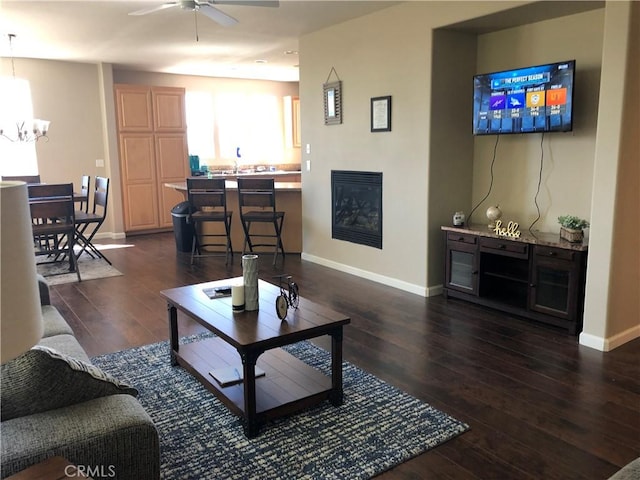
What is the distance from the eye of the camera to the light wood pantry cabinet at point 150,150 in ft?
25.4

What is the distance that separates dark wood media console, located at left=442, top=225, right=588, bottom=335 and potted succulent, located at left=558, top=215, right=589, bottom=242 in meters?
0.06

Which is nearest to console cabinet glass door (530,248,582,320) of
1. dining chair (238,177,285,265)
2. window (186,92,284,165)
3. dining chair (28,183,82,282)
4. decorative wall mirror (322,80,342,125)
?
decorative wall mirror (322,80,342,125)

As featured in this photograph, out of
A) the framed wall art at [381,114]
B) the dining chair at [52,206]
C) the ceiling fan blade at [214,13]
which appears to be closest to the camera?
the ceiling fan blade at [214,13]

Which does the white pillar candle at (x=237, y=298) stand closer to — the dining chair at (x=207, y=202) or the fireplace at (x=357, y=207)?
the fireplace at (x=357, y=207)

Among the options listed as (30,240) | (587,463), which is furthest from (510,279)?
(30,240)

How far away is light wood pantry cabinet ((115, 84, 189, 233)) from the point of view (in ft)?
25.4

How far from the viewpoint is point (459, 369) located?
10.2ft

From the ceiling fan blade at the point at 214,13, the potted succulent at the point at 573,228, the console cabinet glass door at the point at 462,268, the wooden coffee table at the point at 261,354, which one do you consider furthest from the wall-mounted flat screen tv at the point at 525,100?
the wooden coffee table at the point at 261,354

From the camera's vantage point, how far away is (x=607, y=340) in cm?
333

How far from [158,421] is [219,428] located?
314 millimetres

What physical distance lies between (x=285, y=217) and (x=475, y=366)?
374cm

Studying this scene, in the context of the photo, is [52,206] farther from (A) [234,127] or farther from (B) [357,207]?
(A) [234,127]

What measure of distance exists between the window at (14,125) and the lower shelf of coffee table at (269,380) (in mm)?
5377

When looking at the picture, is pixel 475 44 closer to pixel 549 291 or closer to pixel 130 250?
pixel 549 291
